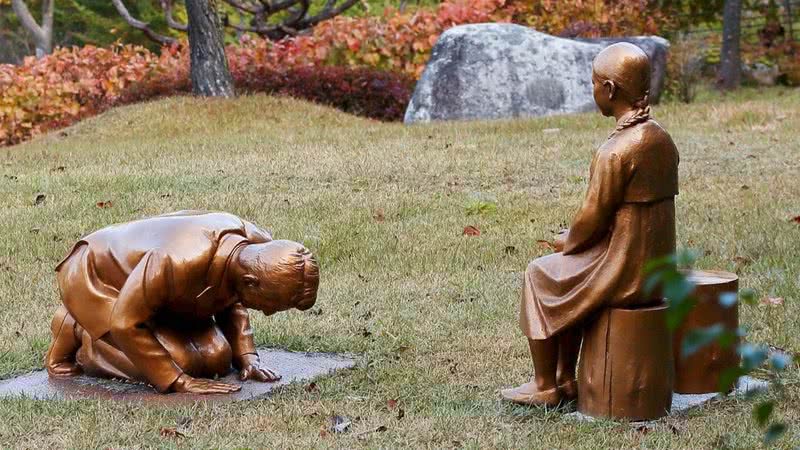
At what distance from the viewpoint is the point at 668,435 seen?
4414 mm

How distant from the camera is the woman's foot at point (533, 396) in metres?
4.71

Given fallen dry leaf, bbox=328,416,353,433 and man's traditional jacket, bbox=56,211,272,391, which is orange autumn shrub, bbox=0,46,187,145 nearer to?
man's traditional jacket, bbox=56,211,272,391

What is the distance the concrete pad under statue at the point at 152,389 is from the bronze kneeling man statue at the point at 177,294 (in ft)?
0.16

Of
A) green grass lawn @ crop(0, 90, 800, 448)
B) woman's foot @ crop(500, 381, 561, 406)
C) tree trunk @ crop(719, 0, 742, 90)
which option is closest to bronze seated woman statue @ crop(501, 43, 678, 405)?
woman's foot @ crop(500, 381, 561, 406)

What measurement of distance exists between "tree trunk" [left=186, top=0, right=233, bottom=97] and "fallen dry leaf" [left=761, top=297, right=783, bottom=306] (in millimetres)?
10609

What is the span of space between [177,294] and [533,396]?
5.03 feet

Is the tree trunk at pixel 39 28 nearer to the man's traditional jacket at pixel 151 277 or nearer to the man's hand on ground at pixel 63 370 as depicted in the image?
the man's hand on ground at pixel 63 370

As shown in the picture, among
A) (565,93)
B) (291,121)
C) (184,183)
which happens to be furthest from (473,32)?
(184,183)

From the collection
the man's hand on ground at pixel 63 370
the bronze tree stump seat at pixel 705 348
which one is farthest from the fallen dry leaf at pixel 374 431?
the man's hand on ground at pixel 63 370

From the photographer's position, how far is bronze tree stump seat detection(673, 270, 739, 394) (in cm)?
480

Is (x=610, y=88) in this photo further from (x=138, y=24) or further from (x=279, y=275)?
(x=138, y=24)

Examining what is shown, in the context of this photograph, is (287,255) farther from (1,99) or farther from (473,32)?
(1,99)

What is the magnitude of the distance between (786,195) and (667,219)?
5.90 metres

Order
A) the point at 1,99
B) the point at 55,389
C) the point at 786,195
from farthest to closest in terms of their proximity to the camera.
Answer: the point at 1,99, the point at 786,195, the point at 55,389
